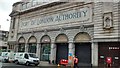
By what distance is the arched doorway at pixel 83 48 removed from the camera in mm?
28266

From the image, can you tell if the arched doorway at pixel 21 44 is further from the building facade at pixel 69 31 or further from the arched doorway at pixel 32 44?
the arched doorway at pixel 32 44

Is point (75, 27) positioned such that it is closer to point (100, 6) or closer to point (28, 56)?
point (100, 6)

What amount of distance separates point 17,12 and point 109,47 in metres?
26.6

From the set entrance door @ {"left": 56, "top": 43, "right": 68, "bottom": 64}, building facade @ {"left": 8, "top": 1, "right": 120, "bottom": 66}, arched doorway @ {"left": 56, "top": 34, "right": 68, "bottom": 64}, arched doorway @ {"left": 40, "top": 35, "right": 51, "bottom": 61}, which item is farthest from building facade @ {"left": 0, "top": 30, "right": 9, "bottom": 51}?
entrance door @ {"left": 56, "top": 43, "right": 68, "bottom": 64}

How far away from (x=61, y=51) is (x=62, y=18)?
19.2 ft

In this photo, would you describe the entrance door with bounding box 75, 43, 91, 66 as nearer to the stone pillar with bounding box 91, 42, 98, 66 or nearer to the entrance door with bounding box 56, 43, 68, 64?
the stone pillar with bounding box 91, 42, 98, 66

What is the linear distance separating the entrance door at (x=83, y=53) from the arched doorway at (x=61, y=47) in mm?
2321

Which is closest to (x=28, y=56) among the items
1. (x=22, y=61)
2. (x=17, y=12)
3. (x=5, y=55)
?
(x=22, y=61)

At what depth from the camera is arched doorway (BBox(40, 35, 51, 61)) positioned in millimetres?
34812

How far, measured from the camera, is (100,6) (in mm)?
26797

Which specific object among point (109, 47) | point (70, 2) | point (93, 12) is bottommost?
point (109, 47)

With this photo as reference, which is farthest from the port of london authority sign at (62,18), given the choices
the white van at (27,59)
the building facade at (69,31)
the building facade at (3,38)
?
the white van at (27,59)

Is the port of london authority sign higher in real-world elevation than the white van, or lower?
higher

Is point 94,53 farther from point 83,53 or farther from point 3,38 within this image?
point 3,38
